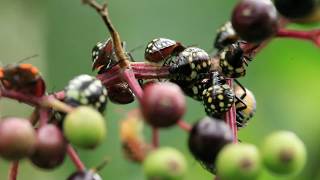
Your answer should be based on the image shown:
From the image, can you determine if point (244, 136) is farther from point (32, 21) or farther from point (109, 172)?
point (32, 21)

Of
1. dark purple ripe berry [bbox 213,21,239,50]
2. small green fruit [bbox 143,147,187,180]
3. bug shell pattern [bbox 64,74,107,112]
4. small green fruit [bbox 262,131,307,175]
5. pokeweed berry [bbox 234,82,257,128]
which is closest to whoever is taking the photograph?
small green fruit [bbox 143,147,187,180]

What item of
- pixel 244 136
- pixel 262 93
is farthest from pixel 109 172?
pixel 262 93

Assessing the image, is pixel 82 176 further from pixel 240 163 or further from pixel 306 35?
pixel 306 35

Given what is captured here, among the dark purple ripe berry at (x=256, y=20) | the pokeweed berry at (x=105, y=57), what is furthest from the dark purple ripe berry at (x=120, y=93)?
the dark purple ripe berry at (x=256, y=20)

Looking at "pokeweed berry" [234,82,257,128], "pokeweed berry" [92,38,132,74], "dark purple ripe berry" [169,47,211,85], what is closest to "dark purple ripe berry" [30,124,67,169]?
"pokeweed berry" [92,38,132,74]

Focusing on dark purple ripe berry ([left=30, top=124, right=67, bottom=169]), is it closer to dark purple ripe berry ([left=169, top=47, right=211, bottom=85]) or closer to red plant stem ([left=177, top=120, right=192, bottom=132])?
red plant stem ([left=177, top=120, right=192, bottom=132])

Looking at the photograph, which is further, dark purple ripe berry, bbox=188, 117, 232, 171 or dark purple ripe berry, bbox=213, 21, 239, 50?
dark purple ripe berry, bbox=213, 21, 239, 50

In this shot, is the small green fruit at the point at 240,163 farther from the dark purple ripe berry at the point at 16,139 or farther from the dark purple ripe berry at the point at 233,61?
the dark purple ripe berry at the point at 233,61
